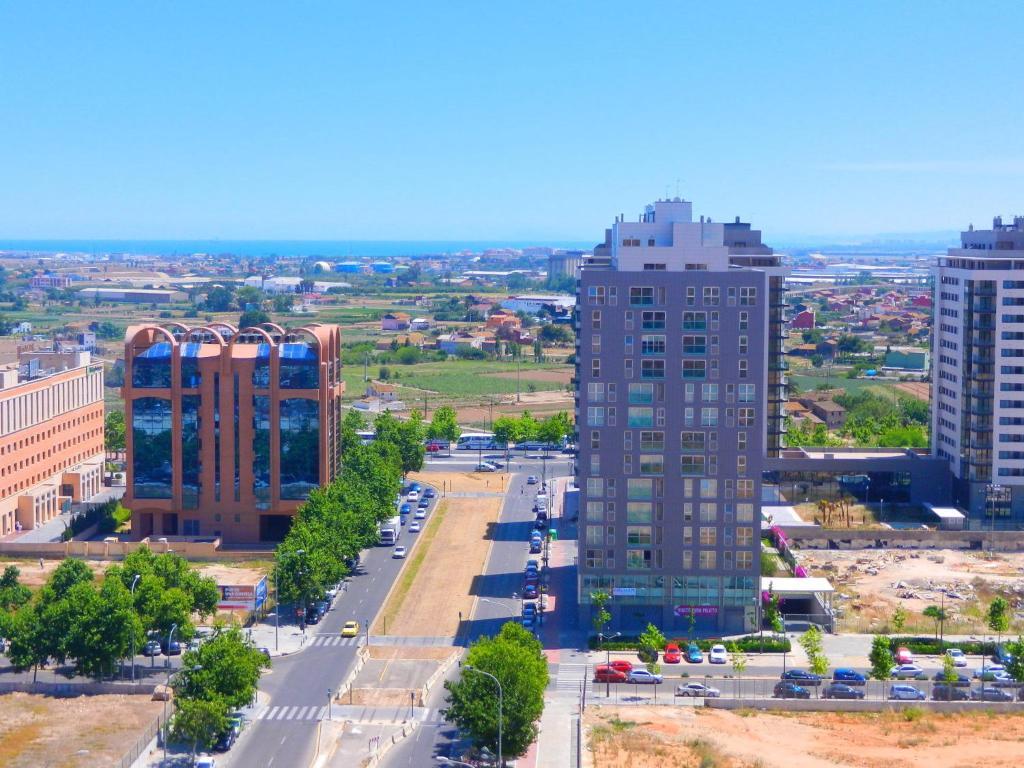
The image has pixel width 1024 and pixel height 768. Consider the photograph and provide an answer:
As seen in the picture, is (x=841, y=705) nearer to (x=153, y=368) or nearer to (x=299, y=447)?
(x=299, y=447)

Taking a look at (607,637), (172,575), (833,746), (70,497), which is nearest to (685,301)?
(607,637)

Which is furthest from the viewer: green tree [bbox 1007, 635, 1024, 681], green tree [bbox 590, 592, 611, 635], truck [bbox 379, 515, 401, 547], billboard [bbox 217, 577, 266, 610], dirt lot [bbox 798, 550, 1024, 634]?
truck [bbox 379, 515, 401, 547]

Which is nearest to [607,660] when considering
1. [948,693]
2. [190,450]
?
[948,693]

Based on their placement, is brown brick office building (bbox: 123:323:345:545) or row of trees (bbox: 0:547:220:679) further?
brown brick office building (bbox: 123:323:345:545)

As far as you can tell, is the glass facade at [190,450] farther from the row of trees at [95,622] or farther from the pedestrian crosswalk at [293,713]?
the pedestrian crosswalk at [293,713]

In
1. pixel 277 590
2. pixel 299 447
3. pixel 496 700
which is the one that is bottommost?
pixel 277 590

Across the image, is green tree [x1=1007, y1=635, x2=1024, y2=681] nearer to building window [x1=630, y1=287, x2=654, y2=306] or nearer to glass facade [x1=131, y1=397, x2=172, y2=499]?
building window [x1=630, y1=287, x2=654, y2=306]

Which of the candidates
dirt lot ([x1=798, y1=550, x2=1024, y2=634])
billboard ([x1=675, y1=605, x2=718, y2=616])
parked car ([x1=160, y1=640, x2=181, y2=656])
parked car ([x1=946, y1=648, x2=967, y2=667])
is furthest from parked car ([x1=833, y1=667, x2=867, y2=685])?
parked car ([x1=160, y1=640, x2=181, y2=656])
